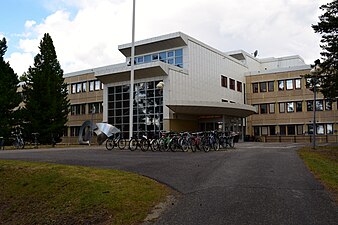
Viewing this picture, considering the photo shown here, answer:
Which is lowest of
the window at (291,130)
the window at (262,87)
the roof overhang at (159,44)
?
the window at (291,130)

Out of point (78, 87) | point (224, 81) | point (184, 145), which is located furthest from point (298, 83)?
point (184, 145)

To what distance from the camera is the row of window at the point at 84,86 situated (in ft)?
170

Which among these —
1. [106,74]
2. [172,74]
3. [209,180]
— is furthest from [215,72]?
[209,180]

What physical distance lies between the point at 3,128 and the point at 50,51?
10850 millimetres

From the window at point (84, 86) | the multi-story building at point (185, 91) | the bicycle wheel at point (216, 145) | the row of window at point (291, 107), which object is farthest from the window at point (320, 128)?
the window at point (84, 86)

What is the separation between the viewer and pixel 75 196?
8.85 m

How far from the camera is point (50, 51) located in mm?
41875

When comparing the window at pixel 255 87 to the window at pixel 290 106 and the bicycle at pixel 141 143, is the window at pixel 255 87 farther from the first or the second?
the bicycle at pixel 141 143

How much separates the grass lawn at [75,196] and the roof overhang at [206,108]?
2105cm

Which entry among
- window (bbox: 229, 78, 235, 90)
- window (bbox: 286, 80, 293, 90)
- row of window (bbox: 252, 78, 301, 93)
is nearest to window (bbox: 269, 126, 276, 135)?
row of window (bbox: 252, 78, 301, 93)

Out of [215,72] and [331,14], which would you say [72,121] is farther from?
[331,14]

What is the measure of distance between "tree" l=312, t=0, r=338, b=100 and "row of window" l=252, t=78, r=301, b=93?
2632 centimetres

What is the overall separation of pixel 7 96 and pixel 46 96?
419cm

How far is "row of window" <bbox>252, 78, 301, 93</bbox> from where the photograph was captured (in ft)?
157
